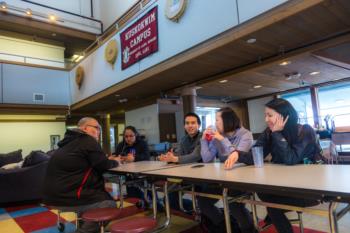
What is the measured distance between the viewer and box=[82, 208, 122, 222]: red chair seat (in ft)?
5.74

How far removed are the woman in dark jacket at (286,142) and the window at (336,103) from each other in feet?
22.3

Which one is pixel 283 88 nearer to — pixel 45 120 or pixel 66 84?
pixel 66 84

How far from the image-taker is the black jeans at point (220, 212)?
2043 millimetres

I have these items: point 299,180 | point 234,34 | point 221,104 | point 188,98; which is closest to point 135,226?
point 299,180

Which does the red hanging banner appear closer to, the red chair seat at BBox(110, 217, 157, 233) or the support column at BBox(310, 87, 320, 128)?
the red chair seat at BBox(110, 217, 157, 233)

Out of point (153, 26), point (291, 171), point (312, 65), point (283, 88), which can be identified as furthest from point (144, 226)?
point (283, 88)

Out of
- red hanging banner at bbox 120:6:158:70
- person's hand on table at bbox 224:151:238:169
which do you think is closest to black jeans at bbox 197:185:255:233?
person's hand on table at bbox 224:151:238:169

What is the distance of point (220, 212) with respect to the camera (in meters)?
2.33

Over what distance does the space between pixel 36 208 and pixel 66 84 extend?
480 cm

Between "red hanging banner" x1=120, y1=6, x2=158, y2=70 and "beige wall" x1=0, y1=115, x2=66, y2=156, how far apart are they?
4.76m

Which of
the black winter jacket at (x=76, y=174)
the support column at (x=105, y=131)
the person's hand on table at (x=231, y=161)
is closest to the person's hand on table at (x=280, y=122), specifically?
the person's hand on table at (x=231, y=161)

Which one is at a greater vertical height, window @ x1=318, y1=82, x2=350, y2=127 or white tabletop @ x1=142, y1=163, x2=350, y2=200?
window @ x1=318, y1=82, x2=350, y2=127

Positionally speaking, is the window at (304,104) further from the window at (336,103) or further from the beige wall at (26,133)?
the beige wall at (26,133)

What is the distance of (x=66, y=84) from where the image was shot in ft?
26.2
